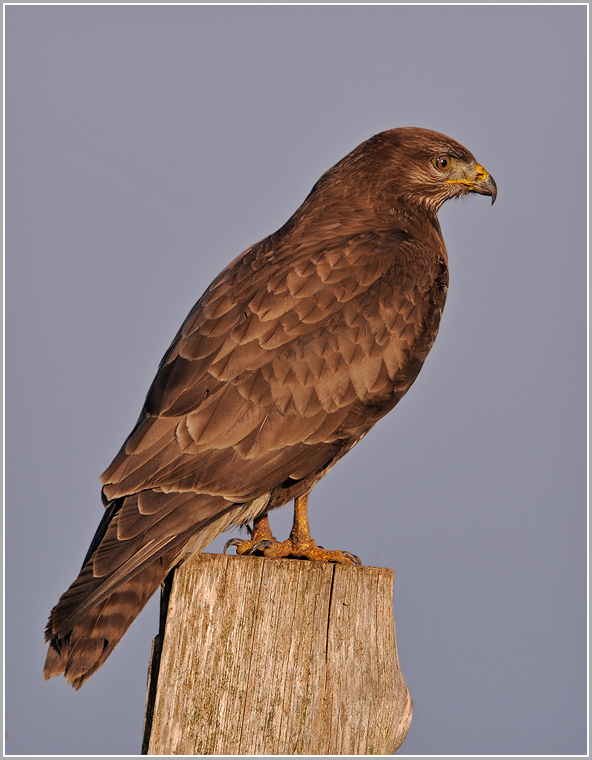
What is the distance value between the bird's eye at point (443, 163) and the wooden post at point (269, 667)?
334 cm

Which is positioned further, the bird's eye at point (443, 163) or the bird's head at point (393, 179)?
the bird's eye at point (443, 163)

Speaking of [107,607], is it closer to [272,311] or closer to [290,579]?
[290,579]

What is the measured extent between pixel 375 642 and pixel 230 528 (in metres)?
1.26

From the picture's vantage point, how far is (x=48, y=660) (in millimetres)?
4219

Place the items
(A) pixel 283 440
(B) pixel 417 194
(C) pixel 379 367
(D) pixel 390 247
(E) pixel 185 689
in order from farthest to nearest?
(B) pixel 417 194 → (D) pixel 390 247 → (C) pixel 379 367 → (A) pixel 283 440 → (E) pixel 185 689

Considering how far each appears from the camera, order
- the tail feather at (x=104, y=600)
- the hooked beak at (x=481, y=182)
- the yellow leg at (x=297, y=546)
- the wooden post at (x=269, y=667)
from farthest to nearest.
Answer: the hooked beak at (x=481, y=182) < the yellow leg at (x=297, y=546) < the tail feather at (x=104, y=600) < the wooden post at (x=269, y=667)

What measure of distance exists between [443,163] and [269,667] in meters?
3.90

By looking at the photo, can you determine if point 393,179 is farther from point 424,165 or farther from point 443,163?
point 443,163

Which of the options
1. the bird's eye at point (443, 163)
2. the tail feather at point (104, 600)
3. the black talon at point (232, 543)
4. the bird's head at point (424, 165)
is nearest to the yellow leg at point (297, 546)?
the black talon at point (232, 543)

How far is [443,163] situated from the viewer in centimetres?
670

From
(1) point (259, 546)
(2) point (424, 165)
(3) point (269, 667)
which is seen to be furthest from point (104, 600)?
(2) point (424, 165)

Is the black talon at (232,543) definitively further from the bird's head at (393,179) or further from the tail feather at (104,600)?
the bird's head at (393,179)

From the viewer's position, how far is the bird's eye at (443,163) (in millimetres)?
6656

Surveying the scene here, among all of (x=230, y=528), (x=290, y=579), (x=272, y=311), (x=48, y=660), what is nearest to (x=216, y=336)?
(x=272, y=311)
